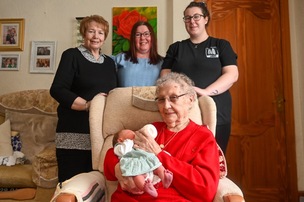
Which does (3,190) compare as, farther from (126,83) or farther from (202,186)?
(202,186)

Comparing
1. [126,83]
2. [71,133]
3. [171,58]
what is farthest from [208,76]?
[71,133]

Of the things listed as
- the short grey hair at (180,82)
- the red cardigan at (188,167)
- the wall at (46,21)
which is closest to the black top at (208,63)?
the short grey hair at (180,82)

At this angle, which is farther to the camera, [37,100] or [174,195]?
[37,100]

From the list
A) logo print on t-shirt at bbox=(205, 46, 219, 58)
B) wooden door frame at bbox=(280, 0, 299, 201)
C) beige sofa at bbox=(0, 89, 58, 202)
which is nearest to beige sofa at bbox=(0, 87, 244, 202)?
beige sofa at bbox=(0, 89, 58, 202)

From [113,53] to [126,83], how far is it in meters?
1.17

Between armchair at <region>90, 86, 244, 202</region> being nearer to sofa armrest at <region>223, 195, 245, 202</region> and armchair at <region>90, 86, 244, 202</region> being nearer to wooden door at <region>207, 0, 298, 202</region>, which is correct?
sofa armrest at <region>223, 195, 245, 202</region>

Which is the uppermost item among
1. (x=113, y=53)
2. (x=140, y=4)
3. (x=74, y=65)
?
(x=140, y=4)

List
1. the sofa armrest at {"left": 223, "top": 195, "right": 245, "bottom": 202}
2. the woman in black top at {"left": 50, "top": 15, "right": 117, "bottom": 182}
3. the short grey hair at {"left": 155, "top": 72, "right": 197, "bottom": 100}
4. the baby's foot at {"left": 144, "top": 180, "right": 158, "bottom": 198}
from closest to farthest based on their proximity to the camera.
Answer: the sofa armrest at {"left": 223, "top": 195, "right": 245, "bottom": 202} → the baby's foot at {"left": 144, "top": 180, "right": 158, "bottom": 198} → the short grey hair at {"left": 155, "top": 72, "right": 197, "bottom": 100} → the woman in black top at {"left": 50, "top": 15, "right": 117, "bottom": 182}

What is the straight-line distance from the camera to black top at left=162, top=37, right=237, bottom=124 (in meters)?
1.69

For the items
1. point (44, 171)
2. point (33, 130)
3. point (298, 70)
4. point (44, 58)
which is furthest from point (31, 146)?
point (298, 70)

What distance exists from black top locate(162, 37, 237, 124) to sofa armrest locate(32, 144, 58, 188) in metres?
1.22

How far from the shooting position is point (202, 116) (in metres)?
1.46

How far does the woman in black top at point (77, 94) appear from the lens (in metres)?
1.61

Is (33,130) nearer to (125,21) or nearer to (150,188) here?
(125,21)
